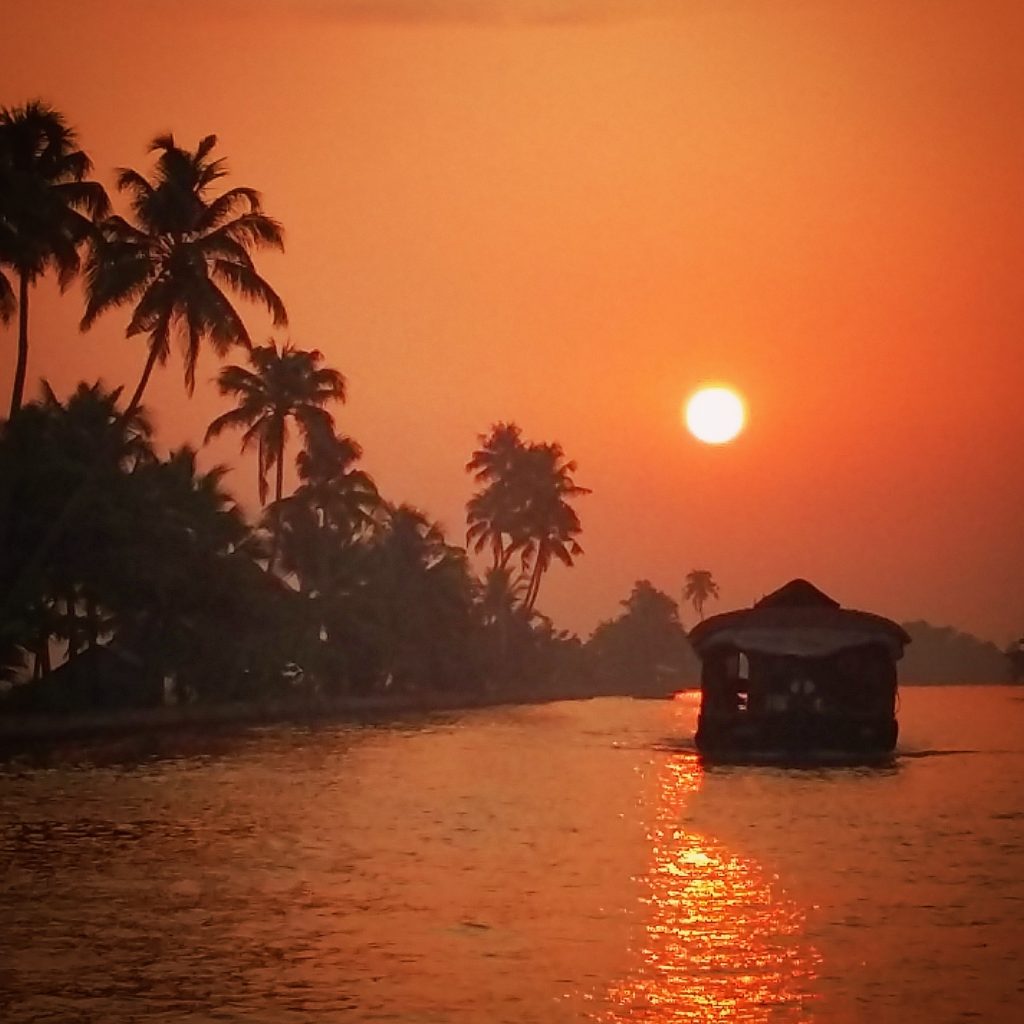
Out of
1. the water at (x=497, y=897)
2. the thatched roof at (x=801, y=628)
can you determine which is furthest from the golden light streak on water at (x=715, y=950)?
the thatched roof at (x=801, y=628)

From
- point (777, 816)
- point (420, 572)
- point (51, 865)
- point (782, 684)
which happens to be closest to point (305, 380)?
point (420, 572)

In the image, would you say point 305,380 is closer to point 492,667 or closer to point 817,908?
point 492,667

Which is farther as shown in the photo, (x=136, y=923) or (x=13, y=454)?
(x=13, y=454)

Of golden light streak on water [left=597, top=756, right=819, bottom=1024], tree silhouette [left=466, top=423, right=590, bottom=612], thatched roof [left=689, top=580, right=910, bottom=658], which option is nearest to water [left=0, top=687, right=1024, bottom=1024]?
golden light streak on water [left=597, top=756, right=819, bottom=1024]

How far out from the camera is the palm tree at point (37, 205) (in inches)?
1566

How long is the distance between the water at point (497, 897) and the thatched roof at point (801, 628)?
26.4 feet

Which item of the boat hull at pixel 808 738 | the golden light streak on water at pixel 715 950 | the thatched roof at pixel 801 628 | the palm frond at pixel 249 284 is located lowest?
the golden light streak on water at pixel 715 950

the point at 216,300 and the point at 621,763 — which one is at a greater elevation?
the point at 216,300

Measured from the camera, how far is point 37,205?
4006 cm

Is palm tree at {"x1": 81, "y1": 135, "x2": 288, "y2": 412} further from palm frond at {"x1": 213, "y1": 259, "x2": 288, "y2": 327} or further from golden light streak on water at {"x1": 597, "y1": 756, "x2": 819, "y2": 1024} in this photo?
golden light streak on water at {"x1": 597, "y1": 756, "x2": 819, "y2": 1024}

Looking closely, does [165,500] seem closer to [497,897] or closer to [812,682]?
[812,682]

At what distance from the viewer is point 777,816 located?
2659 centimetres

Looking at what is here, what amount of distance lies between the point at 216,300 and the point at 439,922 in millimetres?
32557

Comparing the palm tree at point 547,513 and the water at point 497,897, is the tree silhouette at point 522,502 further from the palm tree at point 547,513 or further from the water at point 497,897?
the water at point 497,897
